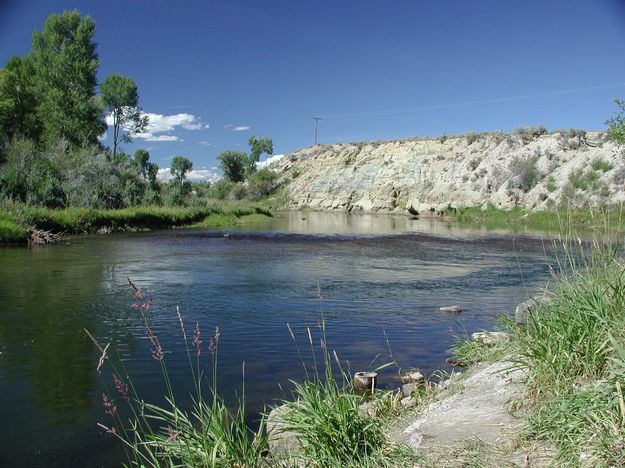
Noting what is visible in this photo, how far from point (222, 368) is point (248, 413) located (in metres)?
1.48

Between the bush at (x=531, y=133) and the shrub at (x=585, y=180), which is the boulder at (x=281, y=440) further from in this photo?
the bush at (x=531, y=133)

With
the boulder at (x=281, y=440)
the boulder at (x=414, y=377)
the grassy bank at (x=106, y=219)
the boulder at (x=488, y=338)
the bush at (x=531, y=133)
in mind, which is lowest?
the boulder at (x=414, y=377)

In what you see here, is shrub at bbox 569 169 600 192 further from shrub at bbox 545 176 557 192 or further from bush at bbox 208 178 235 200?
bush at bbox 208 178 235 200

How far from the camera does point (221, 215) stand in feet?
136

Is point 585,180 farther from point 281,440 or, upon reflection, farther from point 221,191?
point 221,191

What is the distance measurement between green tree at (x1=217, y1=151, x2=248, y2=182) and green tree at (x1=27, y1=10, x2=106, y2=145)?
65908mm

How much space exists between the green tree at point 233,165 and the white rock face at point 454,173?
11726 millimetres

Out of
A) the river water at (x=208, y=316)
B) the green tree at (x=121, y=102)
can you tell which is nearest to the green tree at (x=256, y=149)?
the green tree at (x=121, y=102)

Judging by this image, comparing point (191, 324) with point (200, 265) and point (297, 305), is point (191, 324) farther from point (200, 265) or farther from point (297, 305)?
point (200, 265)

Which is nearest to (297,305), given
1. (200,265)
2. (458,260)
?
(200,265)

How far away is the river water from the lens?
5727 millimetres

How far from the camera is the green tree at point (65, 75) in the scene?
40.2 m

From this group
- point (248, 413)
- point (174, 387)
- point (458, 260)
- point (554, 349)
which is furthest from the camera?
→ point (458, 260)

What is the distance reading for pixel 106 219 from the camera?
28.9 m
